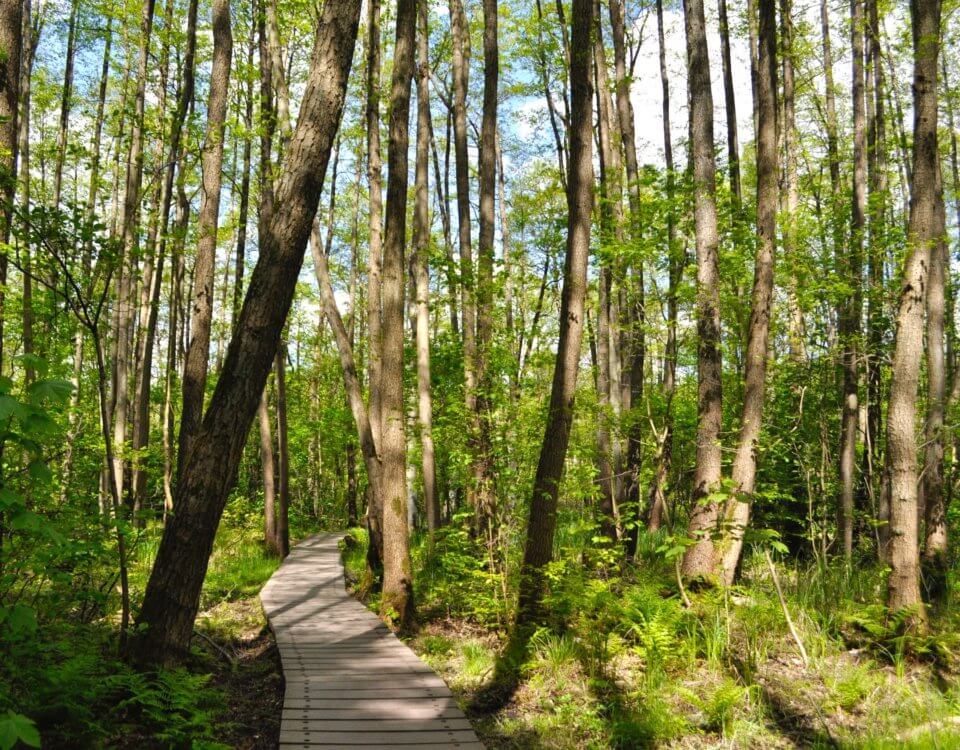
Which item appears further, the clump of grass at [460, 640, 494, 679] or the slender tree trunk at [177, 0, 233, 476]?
the slender tree trunk at [177, 0, 233, 476]

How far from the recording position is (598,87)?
1130cm

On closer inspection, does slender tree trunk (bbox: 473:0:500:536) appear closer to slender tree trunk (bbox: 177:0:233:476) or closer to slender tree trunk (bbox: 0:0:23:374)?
slender tree trunk (bbox: 177:0:233:476)

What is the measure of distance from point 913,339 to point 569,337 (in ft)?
10.5

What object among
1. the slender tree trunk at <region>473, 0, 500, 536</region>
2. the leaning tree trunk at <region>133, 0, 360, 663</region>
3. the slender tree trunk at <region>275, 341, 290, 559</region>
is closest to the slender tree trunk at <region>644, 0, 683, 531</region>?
the slender tree trunk at <region>473, 0, 500, 536</region>

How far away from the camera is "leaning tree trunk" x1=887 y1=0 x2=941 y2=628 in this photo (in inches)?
225

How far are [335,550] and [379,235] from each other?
7.50 metres

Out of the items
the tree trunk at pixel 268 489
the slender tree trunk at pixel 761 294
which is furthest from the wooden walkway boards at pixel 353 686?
the tree trunk at pixel 268 489

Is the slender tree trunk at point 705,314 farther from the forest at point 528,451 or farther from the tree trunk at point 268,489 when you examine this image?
the tree trunk at point 268,489

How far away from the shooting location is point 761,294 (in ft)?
24.0

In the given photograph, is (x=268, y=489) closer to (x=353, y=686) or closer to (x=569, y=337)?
(x=353, y=686)

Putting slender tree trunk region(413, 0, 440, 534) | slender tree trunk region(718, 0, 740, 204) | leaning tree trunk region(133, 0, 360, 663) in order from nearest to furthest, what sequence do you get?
leaning tree trunk region(133, 0, 360, 663)
slender tree trunk region(413, 0, 440, 534)
slender tree trunk region(718, 0, 740, 204)

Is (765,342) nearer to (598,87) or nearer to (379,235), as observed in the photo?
(379,235)

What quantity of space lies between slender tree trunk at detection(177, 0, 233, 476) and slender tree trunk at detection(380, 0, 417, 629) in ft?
8.41

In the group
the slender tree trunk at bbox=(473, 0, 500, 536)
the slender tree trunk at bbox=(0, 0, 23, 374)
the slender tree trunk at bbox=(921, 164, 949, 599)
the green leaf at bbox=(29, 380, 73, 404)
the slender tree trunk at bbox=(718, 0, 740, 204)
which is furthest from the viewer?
the slender tree trunk at bbox=(718, 0, 740, 204)
